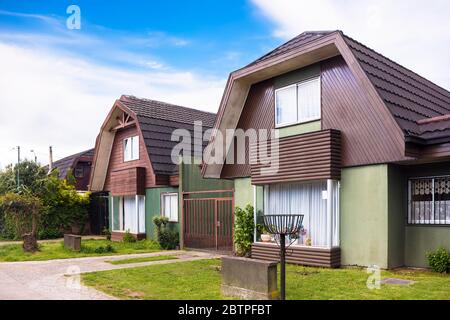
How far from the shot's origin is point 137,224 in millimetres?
19688

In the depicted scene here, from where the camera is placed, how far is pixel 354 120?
11.2 metres

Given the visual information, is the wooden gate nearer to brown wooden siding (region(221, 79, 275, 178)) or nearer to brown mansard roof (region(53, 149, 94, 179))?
brown wooden siding (region(221, 79, 275, 178))

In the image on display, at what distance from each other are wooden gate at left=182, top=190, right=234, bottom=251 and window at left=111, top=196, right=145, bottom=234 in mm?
3611

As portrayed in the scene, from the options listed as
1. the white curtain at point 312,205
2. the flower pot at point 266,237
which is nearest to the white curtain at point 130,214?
the flower pot at point 266,237

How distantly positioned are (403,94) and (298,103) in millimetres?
2788

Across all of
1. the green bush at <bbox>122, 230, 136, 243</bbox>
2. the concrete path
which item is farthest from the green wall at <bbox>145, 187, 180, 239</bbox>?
the concrete path

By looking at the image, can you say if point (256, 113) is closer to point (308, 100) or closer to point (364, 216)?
point (308, 100)

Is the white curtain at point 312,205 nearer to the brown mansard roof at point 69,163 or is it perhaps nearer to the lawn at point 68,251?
the lawn at point 68,251

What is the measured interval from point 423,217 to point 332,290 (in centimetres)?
370

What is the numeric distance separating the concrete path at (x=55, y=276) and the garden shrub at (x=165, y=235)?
49.9 inches

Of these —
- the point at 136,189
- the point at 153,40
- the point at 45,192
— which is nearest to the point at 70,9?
the point at 153,40

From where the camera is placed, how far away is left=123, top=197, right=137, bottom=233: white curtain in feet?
66.8
